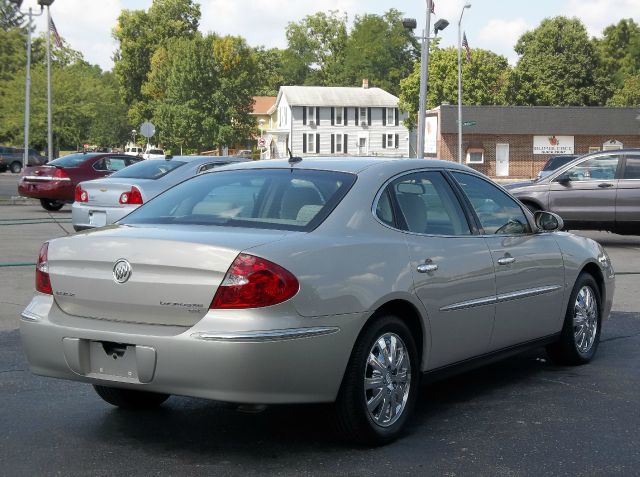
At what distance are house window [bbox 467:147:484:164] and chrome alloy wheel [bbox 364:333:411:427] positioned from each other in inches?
2527

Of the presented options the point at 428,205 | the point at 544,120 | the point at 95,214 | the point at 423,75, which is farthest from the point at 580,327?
the point at 544,120

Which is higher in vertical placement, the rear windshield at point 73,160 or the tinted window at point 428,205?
the rear windshield at point 73,160

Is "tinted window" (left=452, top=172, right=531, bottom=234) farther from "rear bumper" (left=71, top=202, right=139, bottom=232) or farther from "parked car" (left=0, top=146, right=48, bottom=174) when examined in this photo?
"parked car" (left=0, top=146, right=48, bottom=174)

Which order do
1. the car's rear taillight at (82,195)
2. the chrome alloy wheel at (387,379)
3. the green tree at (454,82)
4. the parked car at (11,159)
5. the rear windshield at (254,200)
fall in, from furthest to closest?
the green tree at (454,82) < the parked car at (11,159) < the car's rear taillight at (82,195) < the rear windshield at (254,200) < the chrome alloy wheel at (387,379)

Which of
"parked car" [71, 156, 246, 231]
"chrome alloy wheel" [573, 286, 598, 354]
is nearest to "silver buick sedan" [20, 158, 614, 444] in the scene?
"chrome alloy wheel" [573, 286, 598, 354]

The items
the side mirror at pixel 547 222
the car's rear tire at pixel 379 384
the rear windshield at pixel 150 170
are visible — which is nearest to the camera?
the car's rear tire at pixel 379 384

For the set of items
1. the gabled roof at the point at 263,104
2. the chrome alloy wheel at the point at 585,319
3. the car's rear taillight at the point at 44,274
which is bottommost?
the chrome alloy wheel at the point at 585,319

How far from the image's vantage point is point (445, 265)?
19.4 feet

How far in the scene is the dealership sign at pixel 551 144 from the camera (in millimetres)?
70375

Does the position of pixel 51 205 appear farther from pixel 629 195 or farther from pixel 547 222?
pixel 547 222

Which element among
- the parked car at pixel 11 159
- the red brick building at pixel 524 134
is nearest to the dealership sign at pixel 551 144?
the red brick building at pixel 524 134

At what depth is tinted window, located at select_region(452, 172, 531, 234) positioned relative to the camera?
6.64m

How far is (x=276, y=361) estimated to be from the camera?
15.8 ft

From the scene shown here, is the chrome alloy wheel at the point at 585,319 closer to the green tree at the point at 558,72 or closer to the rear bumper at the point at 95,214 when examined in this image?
the rear bumper at the point at 95,214
